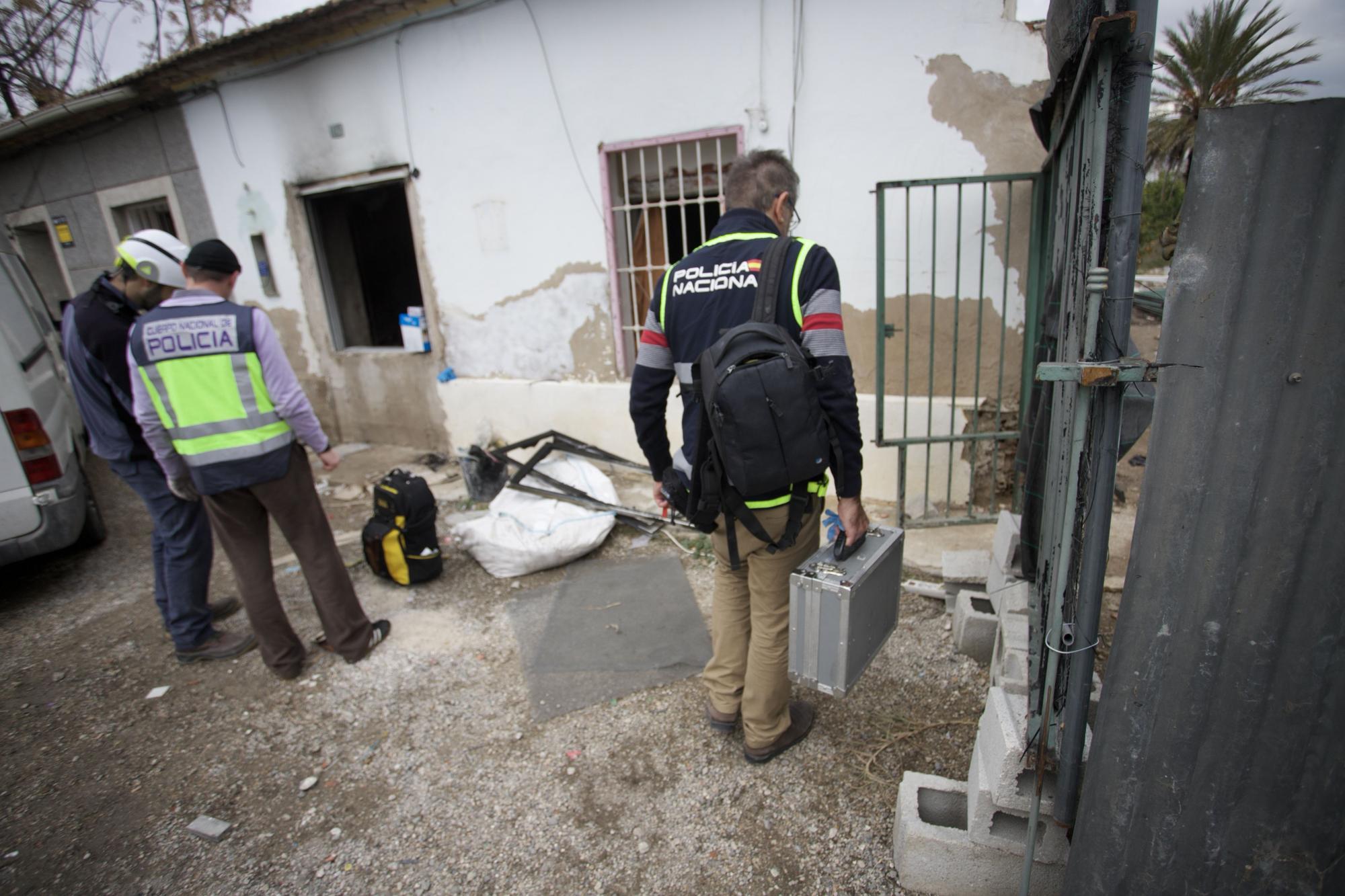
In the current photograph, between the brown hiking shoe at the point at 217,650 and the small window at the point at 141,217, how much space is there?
6.18m

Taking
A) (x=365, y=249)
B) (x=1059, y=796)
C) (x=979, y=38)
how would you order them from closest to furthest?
(x=1059, y=796)
(x=979, y=38)
(x=365, y=249)

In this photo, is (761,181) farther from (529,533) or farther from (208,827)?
(208,827)

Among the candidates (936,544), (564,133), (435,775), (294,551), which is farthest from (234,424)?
(936,544)

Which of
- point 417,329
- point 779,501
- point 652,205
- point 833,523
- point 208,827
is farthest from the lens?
point 417,329

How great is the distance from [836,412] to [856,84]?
9.29 ft

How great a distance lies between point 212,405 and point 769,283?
2186 millimetres

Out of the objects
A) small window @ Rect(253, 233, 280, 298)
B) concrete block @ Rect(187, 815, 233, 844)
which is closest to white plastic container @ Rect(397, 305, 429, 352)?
small window @ Rect(253, 233, 280, 298)

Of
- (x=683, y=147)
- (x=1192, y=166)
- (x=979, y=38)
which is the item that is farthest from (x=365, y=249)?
(x=1192, y=166)

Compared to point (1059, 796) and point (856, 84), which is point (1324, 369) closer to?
point (1059, 796)

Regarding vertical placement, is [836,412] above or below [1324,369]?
below

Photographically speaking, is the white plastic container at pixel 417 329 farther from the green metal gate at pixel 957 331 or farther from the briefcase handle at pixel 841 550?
the briefcase handle at pixel 841 550

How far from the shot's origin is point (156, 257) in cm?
273

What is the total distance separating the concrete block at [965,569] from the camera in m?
2.86

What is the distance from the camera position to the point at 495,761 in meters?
2.35
